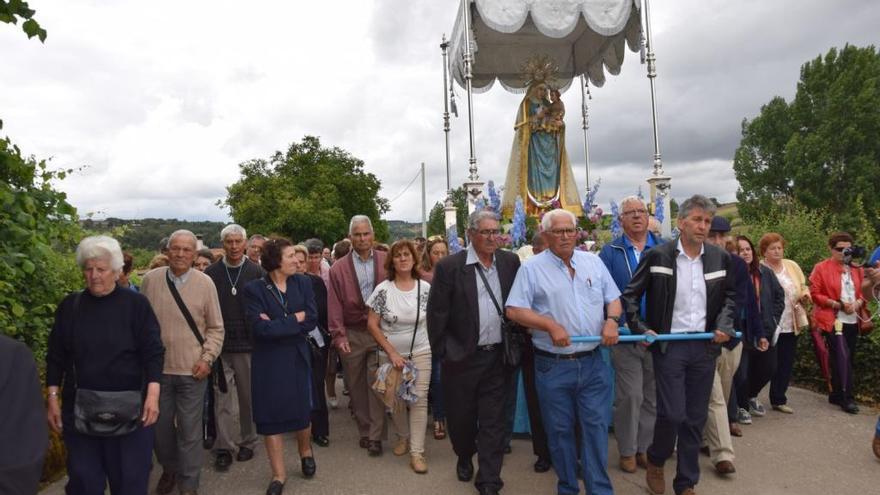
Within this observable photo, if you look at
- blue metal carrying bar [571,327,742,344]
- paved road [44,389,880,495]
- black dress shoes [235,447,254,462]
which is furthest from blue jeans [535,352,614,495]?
black dress shoes [235,447,254,462]

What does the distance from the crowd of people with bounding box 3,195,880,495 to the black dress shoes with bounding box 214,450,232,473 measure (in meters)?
0.01

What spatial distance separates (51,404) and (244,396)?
1.81m

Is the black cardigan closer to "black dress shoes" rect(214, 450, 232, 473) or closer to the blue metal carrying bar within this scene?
"black dress shoes" rect(214, 450, 232, 473)

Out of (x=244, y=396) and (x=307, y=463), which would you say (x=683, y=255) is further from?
(x=244, y=396)

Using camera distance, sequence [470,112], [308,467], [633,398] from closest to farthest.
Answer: [633,398] < [308,467] < [470,112]

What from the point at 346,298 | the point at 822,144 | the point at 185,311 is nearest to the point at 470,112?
the point at 346,298

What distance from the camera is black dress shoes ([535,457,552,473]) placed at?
15.0 feet

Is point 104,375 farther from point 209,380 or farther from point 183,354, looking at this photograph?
point 209,380

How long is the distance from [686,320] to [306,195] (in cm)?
4205

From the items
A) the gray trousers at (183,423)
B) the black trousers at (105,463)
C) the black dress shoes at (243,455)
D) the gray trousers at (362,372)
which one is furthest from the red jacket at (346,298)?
the black trousers at (105,463)

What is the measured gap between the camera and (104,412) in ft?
10.5

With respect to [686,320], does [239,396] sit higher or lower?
lower

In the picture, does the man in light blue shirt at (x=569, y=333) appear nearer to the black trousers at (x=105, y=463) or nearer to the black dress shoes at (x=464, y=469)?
the black dress shoes at (x=464, y=469)

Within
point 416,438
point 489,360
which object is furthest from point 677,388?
point 416,438
